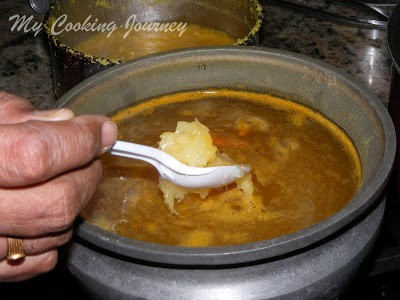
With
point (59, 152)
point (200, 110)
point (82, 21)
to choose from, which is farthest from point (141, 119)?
point (82, 21)

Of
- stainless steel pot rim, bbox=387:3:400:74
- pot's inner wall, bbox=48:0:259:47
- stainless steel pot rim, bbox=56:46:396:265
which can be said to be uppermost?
stainless steel pot rim, bbox=387:3:400:74

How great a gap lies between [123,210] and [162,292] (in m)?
0.26

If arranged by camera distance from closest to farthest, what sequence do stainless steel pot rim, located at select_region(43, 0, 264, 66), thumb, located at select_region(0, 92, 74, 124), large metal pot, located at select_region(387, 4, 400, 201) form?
thumb, located at select_region(0, 92, 74, 124) → large metal pot, located at select_region(387, 4, 400, 201) → stainless steel pot rim, located at select_region(43, 0, 264, 66)

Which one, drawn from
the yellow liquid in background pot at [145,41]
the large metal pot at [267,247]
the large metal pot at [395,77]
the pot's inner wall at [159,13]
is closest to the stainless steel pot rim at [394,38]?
the large metal pot at [395,77]

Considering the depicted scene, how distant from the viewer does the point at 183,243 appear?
1.03m

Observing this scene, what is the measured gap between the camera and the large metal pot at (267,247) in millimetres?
823

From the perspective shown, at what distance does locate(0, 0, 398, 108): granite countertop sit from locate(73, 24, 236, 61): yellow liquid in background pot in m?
0.20

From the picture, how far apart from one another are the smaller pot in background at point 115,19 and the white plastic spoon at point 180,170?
375 millimetres

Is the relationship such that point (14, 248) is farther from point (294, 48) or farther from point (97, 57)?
point (294, 48)

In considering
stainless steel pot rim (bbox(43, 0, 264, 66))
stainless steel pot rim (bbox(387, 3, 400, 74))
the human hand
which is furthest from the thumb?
stainless steel pot rim (bbox(387, 3, 400, 74))

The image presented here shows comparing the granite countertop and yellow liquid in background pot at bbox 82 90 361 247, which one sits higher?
yellow liquid in background pot at bbox 82 90 361 247

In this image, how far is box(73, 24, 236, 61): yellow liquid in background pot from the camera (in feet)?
5.95

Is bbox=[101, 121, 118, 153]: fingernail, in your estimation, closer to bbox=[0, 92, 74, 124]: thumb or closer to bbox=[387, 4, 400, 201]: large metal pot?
bbox=[0, 92, 74, 124]: thumb

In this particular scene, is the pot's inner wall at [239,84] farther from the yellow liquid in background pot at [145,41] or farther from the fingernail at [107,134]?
the yellow liquid in background pot at [145,41]
